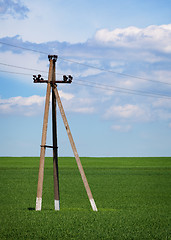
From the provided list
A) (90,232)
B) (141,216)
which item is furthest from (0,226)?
(141,216)

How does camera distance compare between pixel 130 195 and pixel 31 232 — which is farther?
pixel 130 195

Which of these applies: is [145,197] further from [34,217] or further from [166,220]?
[34,217]

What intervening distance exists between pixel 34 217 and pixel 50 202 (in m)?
6.60

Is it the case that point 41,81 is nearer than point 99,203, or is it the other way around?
point 41,81

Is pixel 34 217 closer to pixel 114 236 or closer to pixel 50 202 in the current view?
pixel 114 236

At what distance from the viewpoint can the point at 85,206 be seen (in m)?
21.1

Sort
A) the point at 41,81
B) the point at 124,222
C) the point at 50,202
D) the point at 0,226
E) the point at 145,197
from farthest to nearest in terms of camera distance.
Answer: the point at 145,197 → the point at 50,202 → the point at 41,81 → the point at 124,222 → the point at 0,226

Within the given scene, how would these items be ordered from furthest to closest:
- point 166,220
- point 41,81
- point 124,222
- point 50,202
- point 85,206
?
point 50,202, point 85,206, point 41,81, point 166,220, point 124,222

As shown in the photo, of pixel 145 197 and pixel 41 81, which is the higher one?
pixel 41 81

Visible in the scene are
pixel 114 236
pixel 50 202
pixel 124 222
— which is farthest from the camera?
pixel 50 202

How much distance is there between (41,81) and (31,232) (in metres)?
Result: 7.37

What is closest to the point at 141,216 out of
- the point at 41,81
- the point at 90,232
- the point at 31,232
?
the point at 90,232

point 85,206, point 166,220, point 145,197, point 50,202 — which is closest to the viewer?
point 166,220

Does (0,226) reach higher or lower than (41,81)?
lower
